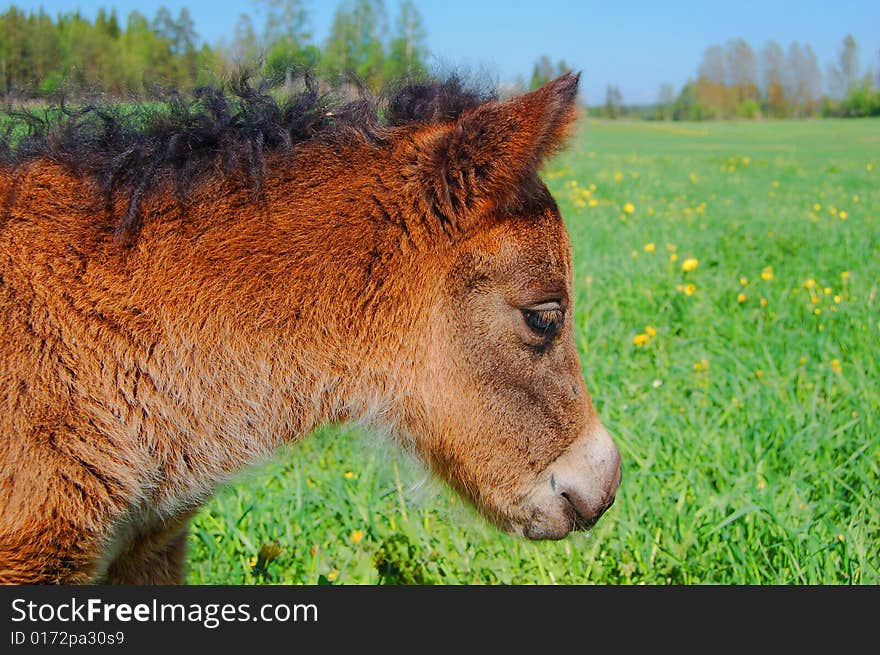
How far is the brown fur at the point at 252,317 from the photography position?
2072 millimetres

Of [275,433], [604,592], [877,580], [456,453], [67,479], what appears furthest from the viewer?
[877,580]

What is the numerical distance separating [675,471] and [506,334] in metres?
1.90

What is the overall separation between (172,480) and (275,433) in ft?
0.98

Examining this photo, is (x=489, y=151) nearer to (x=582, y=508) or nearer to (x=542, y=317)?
(x=542, y=317)

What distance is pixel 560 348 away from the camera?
255 centimetres

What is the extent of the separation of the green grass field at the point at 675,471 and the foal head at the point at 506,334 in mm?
249

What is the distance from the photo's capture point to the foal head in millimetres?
2275

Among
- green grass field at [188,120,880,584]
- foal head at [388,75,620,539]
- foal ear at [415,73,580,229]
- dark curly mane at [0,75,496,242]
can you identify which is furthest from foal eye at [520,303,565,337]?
dark curly mane at [0,75,496,242]

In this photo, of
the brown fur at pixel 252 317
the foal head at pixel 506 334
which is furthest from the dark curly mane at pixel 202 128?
the foal head at pixel 506 334

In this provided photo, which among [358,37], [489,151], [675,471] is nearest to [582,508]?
[489,151]

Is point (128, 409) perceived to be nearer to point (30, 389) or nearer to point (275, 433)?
point (30, 389)

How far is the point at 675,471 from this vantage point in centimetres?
393

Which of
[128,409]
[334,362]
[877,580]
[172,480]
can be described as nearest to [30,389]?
[128,409]

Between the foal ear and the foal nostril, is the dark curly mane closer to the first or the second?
the foal ear
